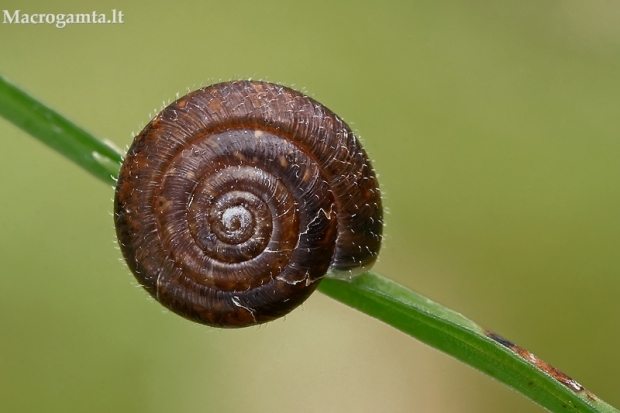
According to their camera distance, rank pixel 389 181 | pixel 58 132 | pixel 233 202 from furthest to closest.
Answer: pixel 389 181, pixel 58 132, pixel 233 202

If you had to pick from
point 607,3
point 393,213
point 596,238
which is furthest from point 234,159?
point 607,3

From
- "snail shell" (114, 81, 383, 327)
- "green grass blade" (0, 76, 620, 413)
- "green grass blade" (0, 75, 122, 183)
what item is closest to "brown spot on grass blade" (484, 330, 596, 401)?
"green grass blade" (0, 76, 620, 413)

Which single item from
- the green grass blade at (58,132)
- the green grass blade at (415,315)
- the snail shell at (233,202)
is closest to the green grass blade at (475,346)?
the green grass blade at (415,315)

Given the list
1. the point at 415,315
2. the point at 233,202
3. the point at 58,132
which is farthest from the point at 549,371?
the point at 58,132

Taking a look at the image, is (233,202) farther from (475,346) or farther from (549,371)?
(549,371)

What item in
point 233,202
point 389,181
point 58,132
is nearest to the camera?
point 233,202

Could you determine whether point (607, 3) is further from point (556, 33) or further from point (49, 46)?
point (49, 46)
